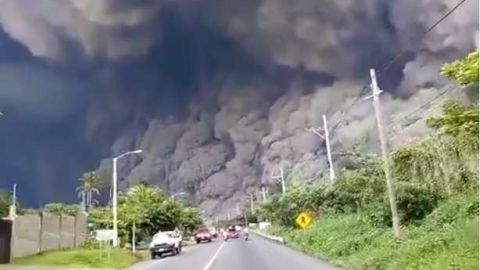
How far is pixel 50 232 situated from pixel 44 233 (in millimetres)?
1288

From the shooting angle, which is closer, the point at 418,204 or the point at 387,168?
the point at 387,168

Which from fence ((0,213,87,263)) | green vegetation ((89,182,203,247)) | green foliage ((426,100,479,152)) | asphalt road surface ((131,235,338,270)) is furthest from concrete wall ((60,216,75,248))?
green foliage ((426,100,479,152))

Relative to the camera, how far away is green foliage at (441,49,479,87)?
45.9 ft

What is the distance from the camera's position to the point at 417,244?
19.4m

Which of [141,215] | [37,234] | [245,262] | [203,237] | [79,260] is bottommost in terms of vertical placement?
[245,262]

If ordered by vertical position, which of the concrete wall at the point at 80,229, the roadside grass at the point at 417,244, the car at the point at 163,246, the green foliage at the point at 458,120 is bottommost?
the roadside grass at the point at 417,244

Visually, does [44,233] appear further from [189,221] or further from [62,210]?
[189,221]

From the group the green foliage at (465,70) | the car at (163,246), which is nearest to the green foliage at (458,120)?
the green foliage at (465,70)

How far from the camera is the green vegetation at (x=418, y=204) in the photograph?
55.7 ft

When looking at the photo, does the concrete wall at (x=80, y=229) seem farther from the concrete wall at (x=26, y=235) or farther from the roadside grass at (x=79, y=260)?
the roadside grass at (x=79, y=260)

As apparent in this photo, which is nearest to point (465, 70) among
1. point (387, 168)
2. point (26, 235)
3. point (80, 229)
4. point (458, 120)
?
point (458, 120)

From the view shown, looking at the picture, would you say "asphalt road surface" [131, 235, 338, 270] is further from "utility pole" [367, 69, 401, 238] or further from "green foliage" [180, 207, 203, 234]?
"green foliage" [180, 207, 203, 234]

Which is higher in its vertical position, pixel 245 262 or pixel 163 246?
pixel 163 246

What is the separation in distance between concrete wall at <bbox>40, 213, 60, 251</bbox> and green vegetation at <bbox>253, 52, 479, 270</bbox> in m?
17.0
